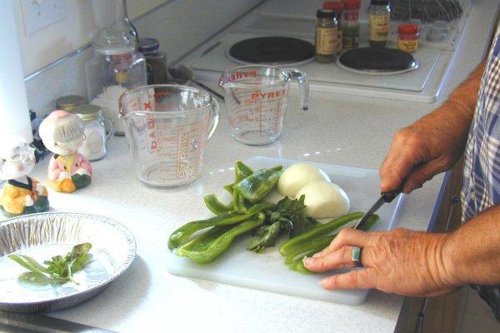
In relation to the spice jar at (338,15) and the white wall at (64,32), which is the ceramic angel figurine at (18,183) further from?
the spice jar at (338,15)

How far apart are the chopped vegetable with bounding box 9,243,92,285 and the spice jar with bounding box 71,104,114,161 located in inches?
12.2

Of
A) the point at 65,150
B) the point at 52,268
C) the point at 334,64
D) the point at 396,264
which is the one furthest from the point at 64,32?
the point at 396,264

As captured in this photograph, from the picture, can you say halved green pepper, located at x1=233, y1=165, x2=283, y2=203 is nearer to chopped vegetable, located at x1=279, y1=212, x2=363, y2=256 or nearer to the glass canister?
chopped vegetable, located at x1=279, y1=212, x2=363, y2=256

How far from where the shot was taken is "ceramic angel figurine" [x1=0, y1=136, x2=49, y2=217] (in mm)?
1013

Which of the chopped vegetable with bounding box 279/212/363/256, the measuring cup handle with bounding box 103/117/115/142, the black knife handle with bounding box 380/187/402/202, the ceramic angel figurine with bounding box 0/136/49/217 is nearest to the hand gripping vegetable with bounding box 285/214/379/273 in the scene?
the chopped vegetable with bounding box 279/212/363/256

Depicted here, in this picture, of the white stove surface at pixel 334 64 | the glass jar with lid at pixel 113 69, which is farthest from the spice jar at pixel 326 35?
the glass jar with lid at pixel 113 69

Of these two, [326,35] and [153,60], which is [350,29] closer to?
[326,35]

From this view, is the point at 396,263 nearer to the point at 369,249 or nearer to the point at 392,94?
the point at 369,249

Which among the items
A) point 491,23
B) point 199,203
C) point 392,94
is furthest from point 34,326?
point 491,23

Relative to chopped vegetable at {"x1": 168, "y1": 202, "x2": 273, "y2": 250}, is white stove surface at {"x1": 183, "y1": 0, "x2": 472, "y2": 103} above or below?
below

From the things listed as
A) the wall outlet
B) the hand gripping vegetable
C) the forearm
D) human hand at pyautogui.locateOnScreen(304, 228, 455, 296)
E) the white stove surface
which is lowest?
the white stove surface

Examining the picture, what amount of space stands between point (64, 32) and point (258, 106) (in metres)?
0.39

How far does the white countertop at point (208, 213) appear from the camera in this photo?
86 centimetres

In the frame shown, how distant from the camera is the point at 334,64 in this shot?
1.73 m
